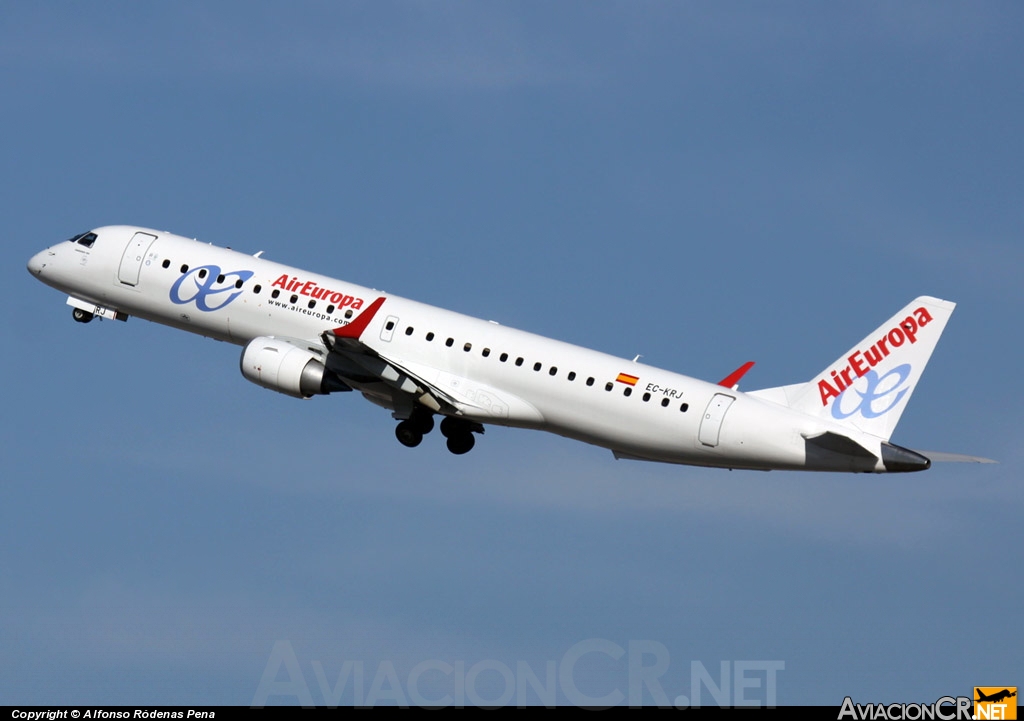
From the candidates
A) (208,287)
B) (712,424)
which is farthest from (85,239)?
(712,424)

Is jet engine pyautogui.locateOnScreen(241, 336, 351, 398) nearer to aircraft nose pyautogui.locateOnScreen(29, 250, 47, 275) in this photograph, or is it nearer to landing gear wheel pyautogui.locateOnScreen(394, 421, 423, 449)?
landing gear wheel pyautogui.locateOnScreen(394, 421, 423, 449)

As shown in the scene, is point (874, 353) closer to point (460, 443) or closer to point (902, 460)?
point (902, 460)

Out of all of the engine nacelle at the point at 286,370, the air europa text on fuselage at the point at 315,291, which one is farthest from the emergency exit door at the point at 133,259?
the engine nacelle at the point at 286,370

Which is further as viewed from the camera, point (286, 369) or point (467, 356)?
point (467, 356)

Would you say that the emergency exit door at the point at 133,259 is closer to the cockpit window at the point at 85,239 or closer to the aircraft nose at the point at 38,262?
the cockpit window at the point at 85,239

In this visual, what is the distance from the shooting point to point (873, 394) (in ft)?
162

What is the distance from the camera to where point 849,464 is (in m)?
48.9

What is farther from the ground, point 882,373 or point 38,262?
point 38,262

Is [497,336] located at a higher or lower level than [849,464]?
higher

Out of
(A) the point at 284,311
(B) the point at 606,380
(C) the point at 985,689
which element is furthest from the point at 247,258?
(C) the point at 985,689

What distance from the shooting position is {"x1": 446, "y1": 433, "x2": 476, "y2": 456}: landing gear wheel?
56.0 meters

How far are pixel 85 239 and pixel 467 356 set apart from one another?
597 inches

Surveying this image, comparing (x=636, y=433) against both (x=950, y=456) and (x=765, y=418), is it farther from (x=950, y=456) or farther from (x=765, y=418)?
(x=950, y=456)

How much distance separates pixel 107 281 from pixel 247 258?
5.19m
